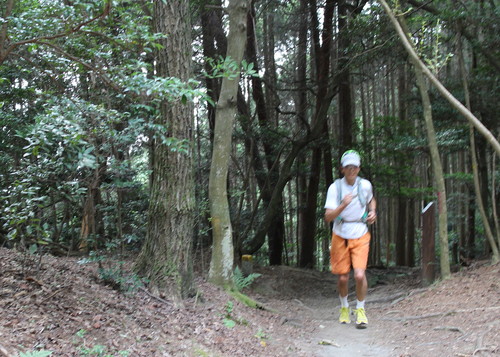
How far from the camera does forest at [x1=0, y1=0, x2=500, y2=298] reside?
392cm

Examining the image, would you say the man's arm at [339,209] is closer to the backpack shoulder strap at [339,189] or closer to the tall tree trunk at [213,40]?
the backpack shoulder strap at [339,189]

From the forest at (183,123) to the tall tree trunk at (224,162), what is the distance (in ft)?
0.07

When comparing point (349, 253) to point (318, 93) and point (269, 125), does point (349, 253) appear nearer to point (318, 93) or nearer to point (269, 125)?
point (269, 125)

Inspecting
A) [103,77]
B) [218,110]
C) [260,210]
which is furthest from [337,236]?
[260,210]

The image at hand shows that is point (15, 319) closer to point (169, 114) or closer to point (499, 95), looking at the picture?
point (169, 114)

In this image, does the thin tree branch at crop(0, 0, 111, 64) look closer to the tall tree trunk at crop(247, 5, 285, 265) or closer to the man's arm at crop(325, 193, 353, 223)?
the man's arm at crop(325, 193, 353, 223)

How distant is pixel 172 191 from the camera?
510 cm

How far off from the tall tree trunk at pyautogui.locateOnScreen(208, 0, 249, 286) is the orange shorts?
1.58 meters

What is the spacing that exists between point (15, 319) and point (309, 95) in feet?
46.2

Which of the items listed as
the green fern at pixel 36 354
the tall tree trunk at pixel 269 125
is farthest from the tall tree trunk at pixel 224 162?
the tall tree trunk at pixel 269 125

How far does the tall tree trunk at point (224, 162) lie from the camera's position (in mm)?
6367

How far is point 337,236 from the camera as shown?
5594mm

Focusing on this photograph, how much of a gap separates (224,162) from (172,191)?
157 cm

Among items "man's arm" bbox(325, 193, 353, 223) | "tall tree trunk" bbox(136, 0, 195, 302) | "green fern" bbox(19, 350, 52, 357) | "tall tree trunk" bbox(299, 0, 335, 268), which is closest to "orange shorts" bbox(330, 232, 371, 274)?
"man's arm" bbox(325, 193, 353, 223)
